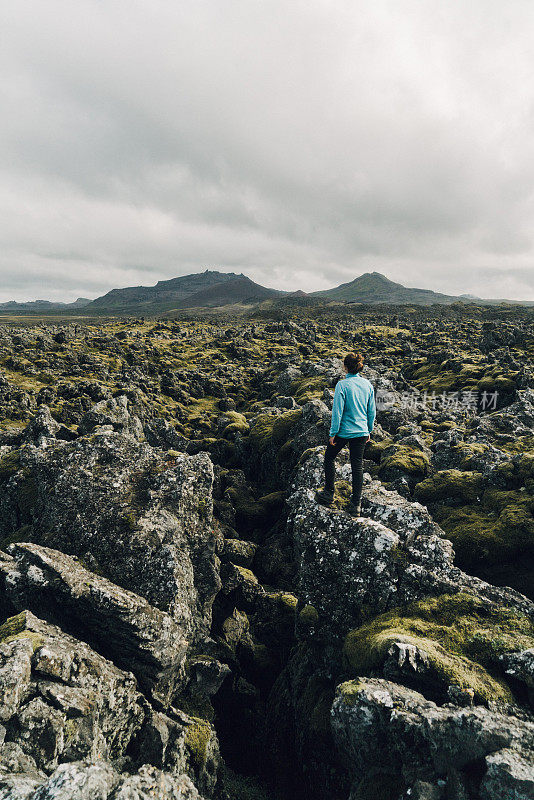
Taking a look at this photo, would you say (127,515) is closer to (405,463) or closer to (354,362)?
(354,362)

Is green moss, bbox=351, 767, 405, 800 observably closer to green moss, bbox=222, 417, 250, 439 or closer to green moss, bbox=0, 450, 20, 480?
green moss, bbox=0, 450, 20, 480

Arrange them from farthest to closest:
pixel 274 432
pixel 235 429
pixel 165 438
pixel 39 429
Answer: pixel 165 438, pixel 235 429, pixel 274 432, pixel 39 429

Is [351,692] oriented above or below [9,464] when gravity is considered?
below

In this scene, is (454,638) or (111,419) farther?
(111,419)

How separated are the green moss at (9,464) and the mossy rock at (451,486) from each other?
2174cm

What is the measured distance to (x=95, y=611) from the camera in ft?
37.4

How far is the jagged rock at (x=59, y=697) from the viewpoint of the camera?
26.0 ft

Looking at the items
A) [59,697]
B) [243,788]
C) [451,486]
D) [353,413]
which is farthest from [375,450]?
[59,697]

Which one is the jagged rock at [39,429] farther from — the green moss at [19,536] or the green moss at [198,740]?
the green moss at [198,740]

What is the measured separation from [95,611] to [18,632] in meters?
2.09

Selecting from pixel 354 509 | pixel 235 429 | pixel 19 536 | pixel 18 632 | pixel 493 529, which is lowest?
pixel 235 429

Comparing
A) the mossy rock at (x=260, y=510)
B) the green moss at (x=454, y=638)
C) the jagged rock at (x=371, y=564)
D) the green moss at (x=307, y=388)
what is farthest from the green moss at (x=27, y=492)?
the green moss at (x=307, y=388)

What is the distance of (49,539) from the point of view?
14.5 meters

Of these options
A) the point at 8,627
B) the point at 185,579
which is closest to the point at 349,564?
the point at 185,579
